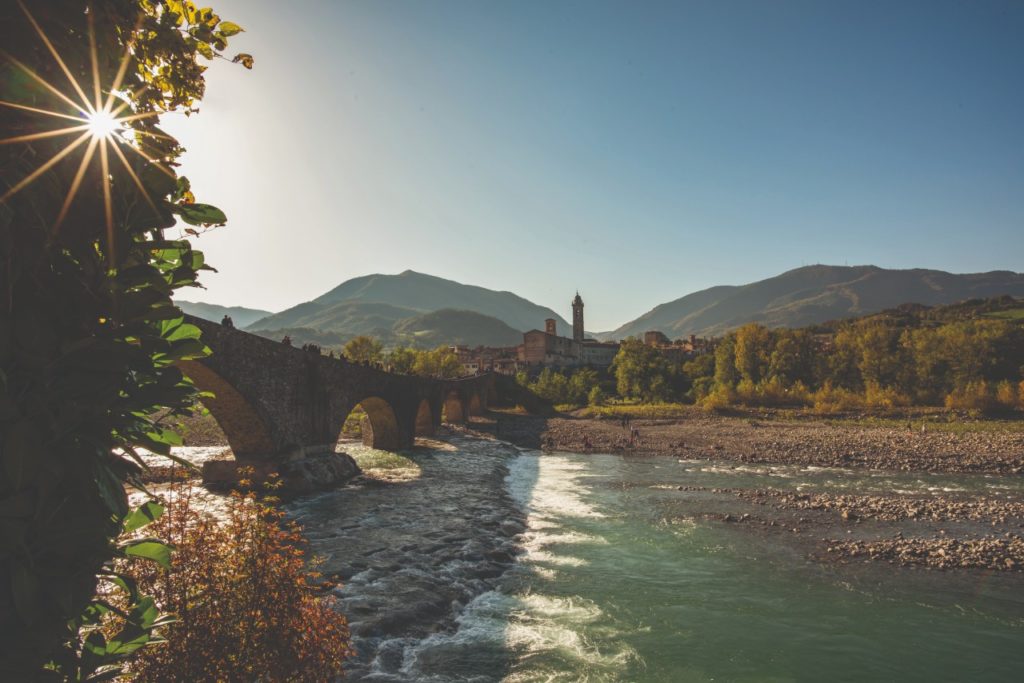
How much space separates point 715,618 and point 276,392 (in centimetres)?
1982

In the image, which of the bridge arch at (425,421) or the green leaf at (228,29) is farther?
the bridge arch at (425,421)

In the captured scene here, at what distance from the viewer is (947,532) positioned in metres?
18.6

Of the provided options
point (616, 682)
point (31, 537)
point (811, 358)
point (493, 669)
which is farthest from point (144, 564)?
point (811, 358)

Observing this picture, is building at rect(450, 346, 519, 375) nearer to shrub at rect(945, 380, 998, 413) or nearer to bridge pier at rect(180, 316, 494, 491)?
shrub at rect(945, 380, 998, 413)

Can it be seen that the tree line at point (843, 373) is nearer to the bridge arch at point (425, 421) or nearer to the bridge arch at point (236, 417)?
the bridge arch at point (425, 421)

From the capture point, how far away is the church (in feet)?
511

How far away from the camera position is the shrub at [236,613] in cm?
505

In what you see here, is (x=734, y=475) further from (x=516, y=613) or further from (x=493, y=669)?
(x=493, y=669)

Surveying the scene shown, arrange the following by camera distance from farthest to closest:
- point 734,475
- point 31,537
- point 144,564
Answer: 1. point 734,475
2. point 144,564
3. point 31,537

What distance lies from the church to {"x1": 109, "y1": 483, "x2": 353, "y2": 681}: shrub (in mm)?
137583

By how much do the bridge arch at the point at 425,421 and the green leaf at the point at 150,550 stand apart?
163 ft

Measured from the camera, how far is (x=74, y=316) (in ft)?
7.83

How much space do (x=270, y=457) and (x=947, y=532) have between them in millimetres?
27735

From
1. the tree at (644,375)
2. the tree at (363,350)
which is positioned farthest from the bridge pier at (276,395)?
the tree at (363,350)
